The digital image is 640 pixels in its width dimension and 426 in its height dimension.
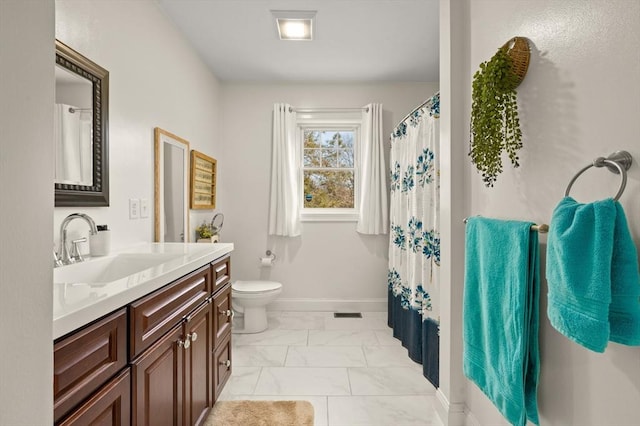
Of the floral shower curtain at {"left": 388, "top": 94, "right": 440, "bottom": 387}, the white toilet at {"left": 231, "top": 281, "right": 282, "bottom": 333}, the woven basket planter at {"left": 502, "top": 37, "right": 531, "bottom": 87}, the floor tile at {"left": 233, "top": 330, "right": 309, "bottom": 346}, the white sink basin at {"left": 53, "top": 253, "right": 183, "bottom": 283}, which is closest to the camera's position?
the woven basket planter at {"left": 502, "top": 37, "right": 531, "bottom": 87}

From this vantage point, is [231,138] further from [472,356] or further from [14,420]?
[14,420]

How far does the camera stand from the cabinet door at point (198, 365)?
Answer: 1.47m

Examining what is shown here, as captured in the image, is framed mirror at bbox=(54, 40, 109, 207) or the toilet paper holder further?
the toilet paper holder

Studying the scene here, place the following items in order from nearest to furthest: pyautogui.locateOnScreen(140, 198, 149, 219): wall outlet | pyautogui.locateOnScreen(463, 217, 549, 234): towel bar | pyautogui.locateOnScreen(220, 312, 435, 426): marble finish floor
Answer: pyautogui.locateOnScreen(463, 217, 549, 234): towel bar
pyautogui.locateOnScreen(220, 312, 435, 426): marble finish floor
pyautogui.locateOnScreen(140, 198, 149, 219): wall outlet

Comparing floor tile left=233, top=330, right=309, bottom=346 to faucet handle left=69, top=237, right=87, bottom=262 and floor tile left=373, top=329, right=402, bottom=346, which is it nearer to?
floor tile left=373, top=329, right=402, bottom=346

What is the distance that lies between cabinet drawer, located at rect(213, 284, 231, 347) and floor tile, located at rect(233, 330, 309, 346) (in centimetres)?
84

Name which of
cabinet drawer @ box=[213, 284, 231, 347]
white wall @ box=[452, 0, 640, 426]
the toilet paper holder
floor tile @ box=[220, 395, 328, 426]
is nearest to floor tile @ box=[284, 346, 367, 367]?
floor tile @ box=[220, 395, 328, 426]

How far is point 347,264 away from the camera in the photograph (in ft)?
12.3

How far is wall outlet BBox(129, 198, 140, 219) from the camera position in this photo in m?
1.99

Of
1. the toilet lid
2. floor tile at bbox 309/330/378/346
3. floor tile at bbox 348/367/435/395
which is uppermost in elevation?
the toilet lid

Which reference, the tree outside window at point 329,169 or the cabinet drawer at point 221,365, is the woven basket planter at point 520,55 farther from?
the tree outside window at point 329,169

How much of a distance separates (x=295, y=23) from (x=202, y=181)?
1.53m

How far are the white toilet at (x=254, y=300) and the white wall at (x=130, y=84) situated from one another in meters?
1.02

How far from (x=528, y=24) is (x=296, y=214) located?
2.74 meters
